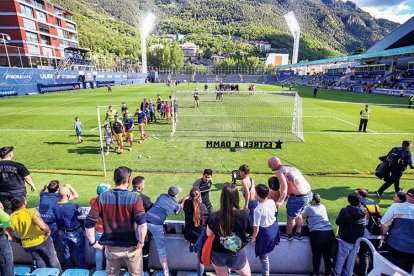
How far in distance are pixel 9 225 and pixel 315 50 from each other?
220 meters

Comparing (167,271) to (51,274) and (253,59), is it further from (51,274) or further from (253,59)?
(253,59)

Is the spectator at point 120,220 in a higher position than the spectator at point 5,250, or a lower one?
higher

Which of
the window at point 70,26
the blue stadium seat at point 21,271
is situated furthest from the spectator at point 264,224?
the window at point 70,26

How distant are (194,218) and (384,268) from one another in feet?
8.99

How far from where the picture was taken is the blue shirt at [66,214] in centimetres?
431

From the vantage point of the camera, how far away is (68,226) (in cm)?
438

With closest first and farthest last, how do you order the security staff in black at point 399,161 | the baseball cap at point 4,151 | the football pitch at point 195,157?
the baseball cap at point 4,151
the security staff in black at point 399,161
the football pitch at point 195,157

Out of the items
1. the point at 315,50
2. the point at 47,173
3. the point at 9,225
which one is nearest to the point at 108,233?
the point at 9,225

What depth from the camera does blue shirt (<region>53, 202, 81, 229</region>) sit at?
14.1 ft

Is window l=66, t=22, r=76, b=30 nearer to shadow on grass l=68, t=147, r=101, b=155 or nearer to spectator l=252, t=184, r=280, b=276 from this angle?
shadow on grass l=68, t=147, r=101, b=155

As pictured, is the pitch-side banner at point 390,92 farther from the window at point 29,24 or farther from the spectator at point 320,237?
the window at point 29,24

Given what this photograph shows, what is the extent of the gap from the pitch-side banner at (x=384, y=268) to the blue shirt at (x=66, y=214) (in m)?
4.72

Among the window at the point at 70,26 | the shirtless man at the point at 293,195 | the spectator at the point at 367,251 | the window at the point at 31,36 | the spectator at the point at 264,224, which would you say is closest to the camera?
the spectator at the point at 264,224

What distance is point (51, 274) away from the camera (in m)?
4.05
